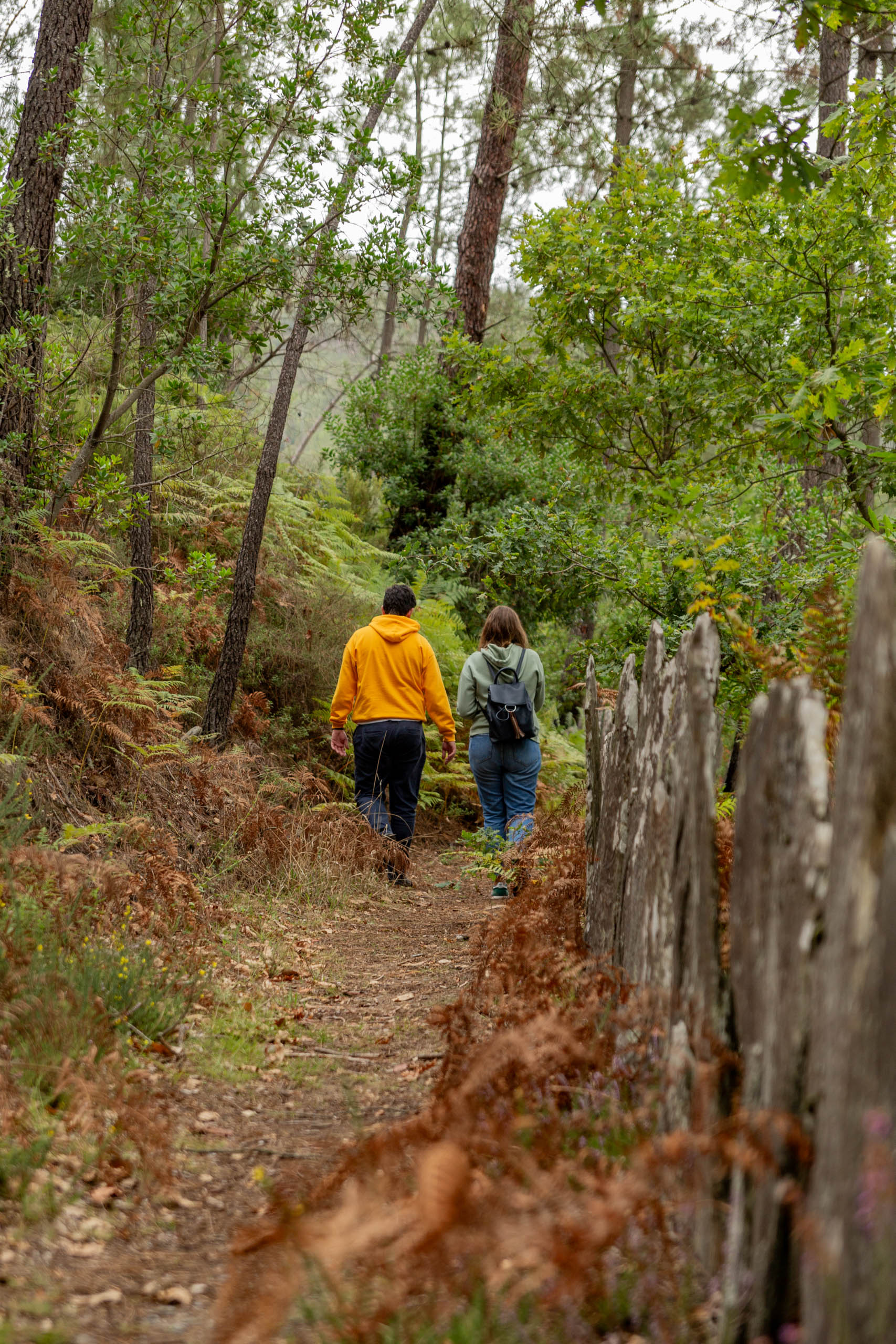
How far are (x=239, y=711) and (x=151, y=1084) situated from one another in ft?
18.0

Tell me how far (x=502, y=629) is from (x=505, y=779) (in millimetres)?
1140

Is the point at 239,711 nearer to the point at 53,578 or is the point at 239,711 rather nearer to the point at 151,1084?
the point at 53,578

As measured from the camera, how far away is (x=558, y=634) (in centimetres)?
1638

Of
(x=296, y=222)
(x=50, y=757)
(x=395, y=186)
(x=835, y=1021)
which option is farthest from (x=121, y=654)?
(x=835, y=1021)

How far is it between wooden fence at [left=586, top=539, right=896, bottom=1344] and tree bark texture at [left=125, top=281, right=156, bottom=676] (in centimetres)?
610

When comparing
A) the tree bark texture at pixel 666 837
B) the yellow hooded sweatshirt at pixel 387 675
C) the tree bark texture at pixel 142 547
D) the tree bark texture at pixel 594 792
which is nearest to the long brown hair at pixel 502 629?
the yellow hooded sweatshirt at pixel 387 675

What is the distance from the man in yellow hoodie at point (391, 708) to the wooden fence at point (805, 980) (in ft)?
16.9

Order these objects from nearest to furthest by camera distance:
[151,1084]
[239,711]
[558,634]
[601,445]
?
[151,1084] < [239,711] < [601,445] < [558,634]

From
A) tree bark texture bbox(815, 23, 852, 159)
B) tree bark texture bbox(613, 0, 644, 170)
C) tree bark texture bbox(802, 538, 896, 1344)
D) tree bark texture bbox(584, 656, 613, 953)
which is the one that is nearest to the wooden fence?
tree bark texture bbox(802, 538, 896, 1344)

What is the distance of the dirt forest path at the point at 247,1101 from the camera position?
7.67ft

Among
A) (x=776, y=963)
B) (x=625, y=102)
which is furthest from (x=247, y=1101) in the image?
(x=625, y=102)

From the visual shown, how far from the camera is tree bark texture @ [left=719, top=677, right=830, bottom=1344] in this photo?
1814 mm

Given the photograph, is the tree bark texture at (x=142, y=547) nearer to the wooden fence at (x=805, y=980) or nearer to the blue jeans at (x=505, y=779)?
the blue jeans at (x=505, y=779)

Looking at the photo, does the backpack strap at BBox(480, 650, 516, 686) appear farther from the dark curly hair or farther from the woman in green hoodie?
the dark curly hair
